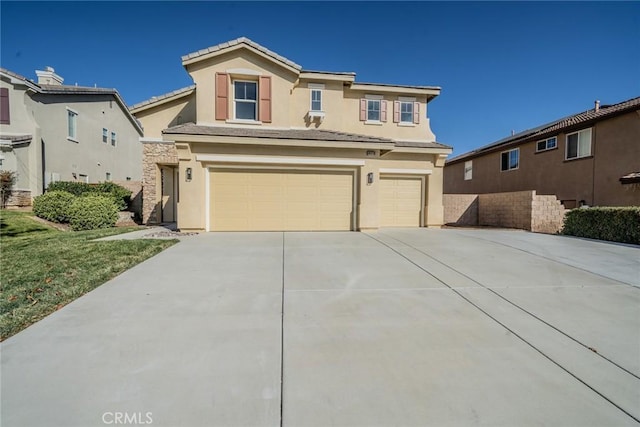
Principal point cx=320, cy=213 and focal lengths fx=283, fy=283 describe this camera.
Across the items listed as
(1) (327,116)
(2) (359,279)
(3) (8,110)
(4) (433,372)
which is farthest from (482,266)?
(3) (8,110)

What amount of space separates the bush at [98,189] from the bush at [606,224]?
805 inches

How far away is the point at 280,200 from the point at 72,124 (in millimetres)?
16484

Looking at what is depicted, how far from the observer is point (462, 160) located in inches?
882

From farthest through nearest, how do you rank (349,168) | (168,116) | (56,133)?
(56,133) < (168,116) < (349,168)

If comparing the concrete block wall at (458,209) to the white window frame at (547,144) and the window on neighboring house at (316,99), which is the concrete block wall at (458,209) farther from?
the window on neighboring house at (316,99)

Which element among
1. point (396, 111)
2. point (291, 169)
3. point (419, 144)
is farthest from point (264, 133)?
point (419, 144)

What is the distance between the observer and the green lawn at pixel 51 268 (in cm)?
362

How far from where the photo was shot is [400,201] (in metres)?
12.8

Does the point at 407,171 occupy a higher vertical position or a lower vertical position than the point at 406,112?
lower

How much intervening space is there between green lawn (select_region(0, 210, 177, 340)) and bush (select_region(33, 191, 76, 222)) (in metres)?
2.62

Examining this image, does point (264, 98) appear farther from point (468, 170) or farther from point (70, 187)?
point (468, 170)

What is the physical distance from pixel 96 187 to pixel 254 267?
1471cm

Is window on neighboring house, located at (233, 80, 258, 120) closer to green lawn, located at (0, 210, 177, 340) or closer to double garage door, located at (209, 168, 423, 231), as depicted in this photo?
double garage door, located at (209, 168, 423, 231)

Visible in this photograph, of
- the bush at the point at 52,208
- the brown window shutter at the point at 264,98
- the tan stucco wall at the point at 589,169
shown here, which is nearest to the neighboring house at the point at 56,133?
the bush at the point at 52,208
